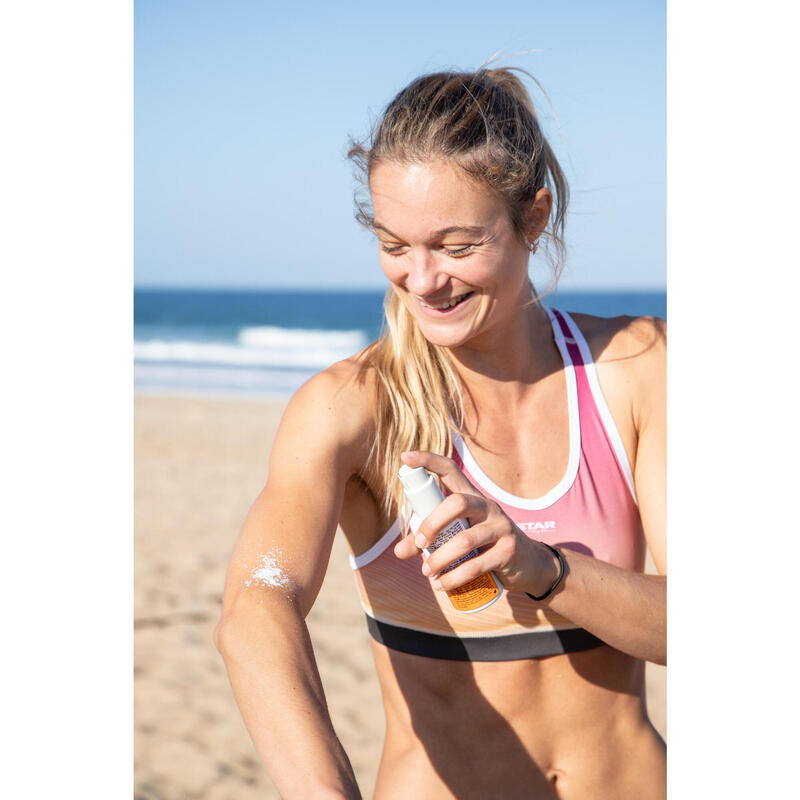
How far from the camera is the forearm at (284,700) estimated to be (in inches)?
47.5

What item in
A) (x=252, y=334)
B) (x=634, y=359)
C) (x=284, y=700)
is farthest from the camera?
(x=252, y=334)

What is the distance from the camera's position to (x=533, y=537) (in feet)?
5.85

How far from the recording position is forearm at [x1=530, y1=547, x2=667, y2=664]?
5.12ft

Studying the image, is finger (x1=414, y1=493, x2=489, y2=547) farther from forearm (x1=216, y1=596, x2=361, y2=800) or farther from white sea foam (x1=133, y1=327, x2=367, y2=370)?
white sea foam (x1=133, y1=327, x2=367, y2=370)

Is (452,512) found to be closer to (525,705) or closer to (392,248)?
(392,248)

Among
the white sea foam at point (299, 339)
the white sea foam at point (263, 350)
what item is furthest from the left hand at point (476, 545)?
the white sea foam at point (299, 339)

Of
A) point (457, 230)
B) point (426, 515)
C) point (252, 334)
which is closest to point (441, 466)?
point (426, 515)

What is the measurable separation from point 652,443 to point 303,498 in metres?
0.73

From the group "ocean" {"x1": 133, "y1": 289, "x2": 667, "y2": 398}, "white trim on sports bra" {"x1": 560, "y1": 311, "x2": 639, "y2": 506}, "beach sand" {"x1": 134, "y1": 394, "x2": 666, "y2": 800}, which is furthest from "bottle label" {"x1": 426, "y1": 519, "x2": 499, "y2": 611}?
"ocean" {"x1": 133, "y1": 289, "x2": 667, "y2": 398}

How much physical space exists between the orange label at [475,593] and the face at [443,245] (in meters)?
0.45

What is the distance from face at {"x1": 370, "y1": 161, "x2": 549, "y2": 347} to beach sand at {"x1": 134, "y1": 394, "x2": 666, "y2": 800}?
323 cm
